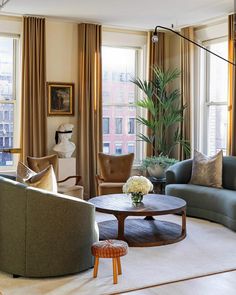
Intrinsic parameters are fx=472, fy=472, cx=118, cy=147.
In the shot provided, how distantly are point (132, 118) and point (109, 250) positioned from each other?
468cm

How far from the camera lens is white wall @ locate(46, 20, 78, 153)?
7.48m

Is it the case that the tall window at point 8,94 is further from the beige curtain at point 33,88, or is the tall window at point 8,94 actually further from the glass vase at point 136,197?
the glass vase at point 136,197

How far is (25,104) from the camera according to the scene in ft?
23.6

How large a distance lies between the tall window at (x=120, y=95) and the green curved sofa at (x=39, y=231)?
4133 millimetres

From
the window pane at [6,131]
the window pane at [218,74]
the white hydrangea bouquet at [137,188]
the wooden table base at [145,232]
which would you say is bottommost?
the wooden table base at [145,232]

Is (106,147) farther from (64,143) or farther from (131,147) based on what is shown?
(64,143)

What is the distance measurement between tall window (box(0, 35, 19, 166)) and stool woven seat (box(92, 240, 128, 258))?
3.73 meters

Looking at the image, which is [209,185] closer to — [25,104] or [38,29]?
[25,104]

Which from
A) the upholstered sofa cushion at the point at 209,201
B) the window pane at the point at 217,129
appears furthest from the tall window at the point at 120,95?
the upholstered sofa cushion at the point at 209,201

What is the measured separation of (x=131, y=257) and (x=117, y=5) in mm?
3527

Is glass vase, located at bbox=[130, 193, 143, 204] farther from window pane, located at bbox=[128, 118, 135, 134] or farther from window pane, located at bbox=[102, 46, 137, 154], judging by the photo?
window pane, located at bbox=[128, 118, 135, 134]

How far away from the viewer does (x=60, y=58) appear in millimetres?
7578

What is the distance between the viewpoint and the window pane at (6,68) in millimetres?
7320

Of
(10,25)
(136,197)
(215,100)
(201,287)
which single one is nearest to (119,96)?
(215,100)
